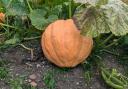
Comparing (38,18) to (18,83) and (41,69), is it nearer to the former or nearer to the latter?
(41,69)

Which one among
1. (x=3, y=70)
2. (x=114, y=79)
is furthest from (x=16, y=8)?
(x=114, y=79)

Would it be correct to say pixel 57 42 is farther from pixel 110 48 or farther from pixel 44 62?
pixel 110 48

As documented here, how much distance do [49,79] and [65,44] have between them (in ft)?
0.72

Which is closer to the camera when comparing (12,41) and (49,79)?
(49,79)

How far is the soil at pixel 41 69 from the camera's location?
240 centimetres

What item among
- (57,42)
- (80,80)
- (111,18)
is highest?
(111,18)

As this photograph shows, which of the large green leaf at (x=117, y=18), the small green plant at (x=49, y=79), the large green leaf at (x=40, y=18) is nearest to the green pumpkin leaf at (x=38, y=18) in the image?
the large green leaf at (x=40, y=18)

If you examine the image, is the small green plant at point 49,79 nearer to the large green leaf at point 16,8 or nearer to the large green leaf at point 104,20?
the large green leaf at point 104,20

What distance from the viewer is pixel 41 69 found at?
2.49 m

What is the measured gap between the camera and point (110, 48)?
2688mm

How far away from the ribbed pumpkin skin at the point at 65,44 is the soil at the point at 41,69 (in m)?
0.06

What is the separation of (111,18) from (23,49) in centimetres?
65

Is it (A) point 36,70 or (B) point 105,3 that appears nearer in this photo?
(B) point 105,3

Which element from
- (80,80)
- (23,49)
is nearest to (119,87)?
(80,80)
